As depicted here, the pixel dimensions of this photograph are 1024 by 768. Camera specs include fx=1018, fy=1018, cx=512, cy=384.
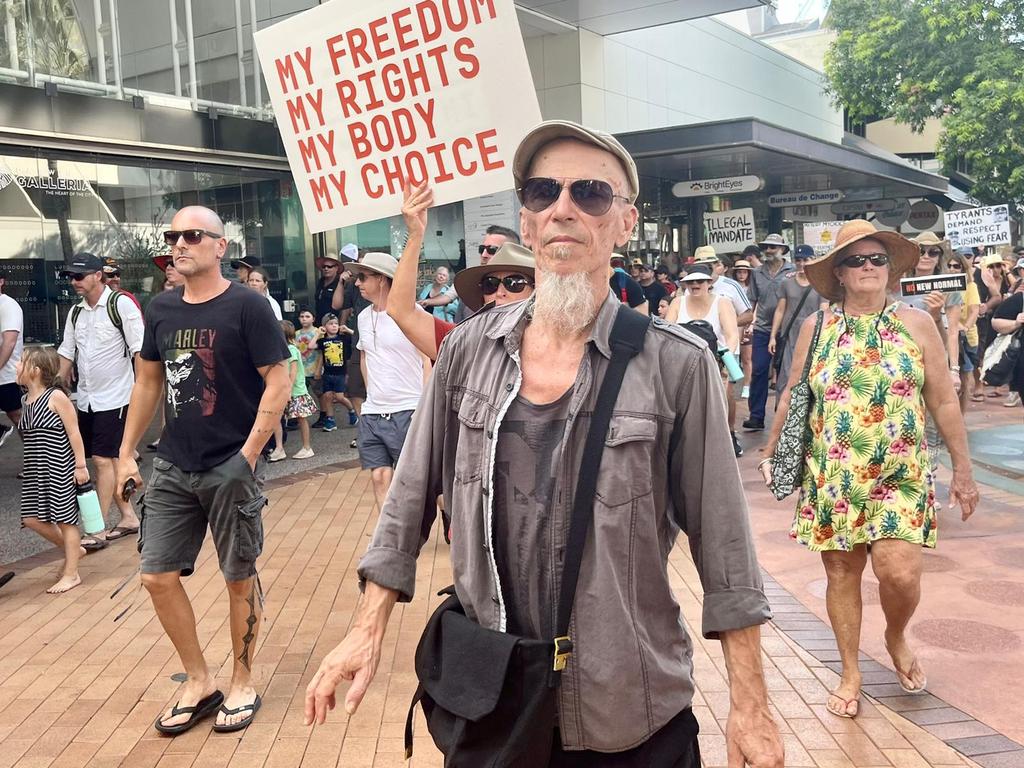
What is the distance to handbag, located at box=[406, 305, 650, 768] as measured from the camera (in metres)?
2.01

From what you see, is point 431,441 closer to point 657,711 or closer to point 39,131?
point 657,711

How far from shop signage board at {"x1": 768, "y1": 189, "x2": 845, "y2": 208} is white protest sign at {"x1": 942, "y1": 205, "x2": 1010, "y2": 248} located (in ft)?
27.2

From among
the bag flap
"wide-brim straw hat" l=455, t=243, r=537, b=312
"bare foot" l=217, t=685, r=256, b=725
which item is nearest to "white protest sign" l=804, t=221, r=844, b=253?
"wide-brim straw hat" l=455, t=243, r=537, b=312

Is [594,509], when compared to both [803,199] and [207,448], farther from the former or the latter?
[803,199]

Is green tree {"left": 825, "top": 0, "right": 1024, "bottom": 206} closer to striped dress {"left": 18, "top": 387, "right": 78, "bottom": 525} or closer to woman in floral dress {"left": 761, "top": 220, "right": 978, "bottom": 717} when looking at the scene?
woman in floral dress {"left": 761, "top": 220, "right": 978, "bottom": 717}

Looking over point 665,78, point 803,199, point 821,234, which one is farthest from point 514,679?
point 803,199

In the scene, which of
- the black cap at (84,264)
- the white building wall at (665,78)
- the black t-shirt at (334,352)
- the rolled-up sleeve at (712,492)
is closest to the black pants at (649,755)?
the rolled-up sleeve at (712,492)

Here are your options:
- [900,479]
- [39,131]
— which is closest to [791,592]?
[900,479]

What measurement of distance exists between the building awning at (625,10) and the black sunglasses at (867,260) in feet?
41.2

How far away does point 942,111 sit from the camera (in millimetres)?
31828

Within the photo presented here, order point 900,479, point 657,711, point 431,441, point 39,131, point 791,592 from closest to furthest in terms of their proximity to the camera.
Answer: point 657,711 < point 431,441 < point 900,479 < point 791,592 < point 39,131

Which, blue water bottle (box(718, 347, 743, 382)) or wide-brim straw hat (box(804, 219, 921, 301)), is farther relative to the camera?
A: blue water bottle (box(718, 347, 743, 382))

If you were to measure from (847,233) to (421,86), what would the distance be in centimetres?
200

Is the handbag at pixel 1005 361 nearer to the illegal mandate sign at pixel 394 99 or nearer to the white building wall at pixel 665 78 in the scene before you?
the illegal mandate sign at pixel 394 99
